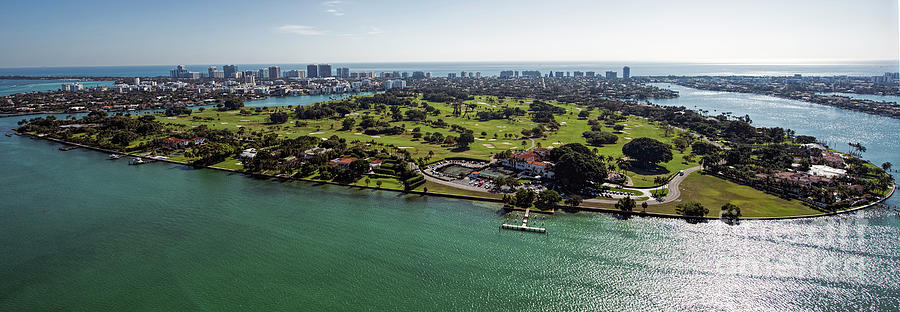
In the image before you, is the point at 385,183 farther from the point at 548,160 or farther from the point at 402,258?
the point at 548,160

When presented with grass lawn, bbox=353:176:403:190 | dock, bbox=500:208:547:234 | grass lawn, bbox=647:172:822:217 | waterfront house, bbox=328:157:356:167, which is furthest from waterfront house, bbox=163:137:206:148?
grass lawn, bbox=647:172:822:217

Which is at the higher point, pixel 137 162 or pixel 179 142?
pixel 179 142

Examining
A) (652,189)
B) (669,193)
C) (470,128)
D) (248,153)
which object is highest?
(470,128)

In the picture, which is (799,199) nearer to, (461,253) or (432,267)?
(461,253)

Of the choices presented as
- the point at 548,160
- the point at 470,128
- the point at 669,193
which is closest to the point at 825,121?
the point at 470,128

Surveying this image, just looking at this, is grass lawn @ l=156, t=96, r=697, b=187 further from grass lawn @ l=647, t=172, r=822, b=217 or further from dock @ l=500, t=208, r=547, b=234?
dock @ l=500, t=208, r=547, b=234

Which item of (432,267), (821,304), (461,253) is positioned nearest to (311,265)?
(432,267)

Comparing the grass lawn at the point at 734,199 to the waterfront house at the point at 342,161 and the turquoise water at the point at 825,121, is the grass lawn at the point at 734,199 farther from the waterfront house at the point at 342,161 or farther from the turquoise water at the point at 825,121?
the waterfront house at the point at 342,161
